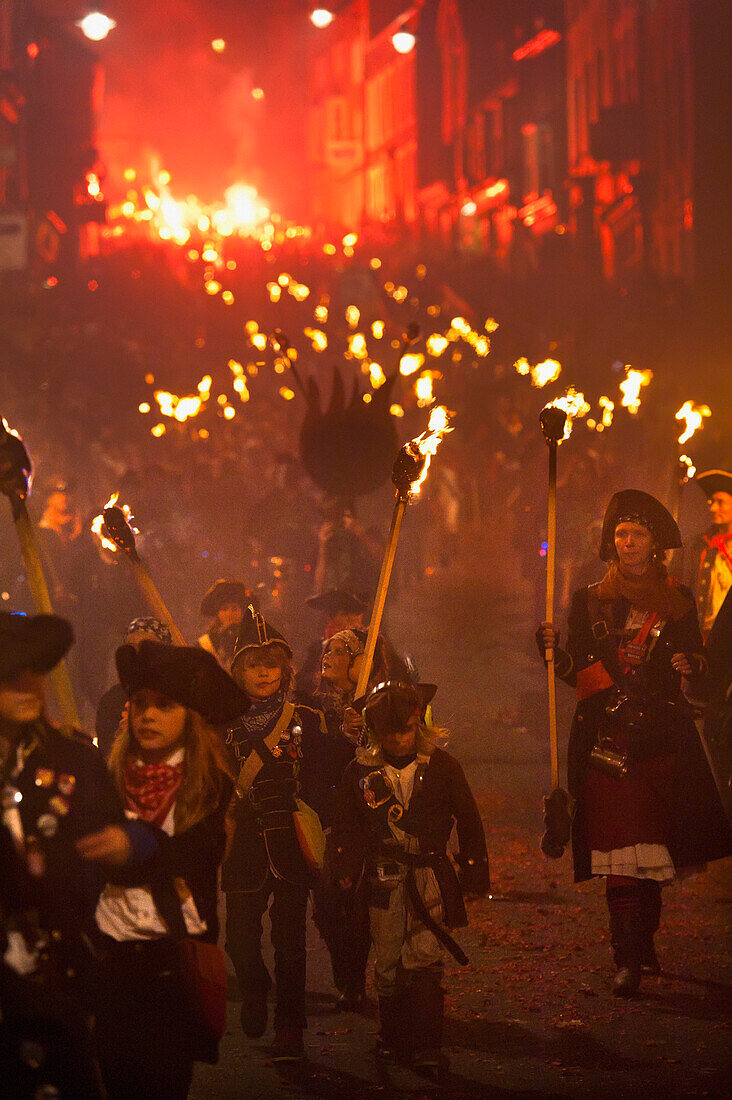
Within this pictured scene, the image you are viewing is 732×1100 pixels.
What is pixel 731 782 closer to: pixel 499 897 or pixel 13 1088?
pixel 499 897

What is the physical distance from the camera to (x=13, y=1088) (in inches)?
141

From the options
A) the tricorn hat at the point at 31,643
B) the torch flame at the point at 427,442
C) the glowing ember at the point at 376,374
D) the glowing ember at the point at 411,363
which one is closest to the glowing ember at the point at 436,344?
the glowing ember at the point at 411,363

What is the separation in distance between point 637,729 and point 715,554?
8.76ft

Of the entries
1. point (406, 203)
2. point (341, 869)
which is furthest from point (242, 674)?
point (406, 203)

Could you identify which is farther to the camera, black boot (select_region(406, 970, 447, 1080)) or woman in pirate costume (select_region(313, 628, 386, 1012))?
woman in pirate costume (select_region(313, 628, 386, 1012))

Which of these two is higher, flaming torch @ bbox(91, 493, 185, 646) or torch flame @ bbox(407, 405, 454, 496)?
torch flame @ bbox(407, 405, 454, 496)

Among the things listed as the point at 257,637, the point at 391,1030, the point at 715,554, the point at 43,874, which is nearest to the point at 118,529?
the point at 257,637

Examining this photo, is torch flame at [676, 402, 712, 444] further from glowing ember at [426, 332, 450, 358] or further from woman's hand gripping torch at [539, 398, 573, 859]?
glowing ember at [426, 332, 450, 358]

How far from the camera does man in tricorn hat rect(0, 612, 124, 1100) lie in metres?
3.58

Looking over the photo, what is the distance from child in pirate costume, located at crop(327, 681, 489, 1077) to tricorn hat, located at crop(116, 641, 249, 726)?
995 millimetres

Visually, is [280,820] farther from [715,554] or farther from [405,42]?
[405,42]

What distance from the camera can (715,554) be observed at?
28.4 ft

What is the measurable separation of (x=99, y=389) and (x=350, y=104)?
88.1 metres

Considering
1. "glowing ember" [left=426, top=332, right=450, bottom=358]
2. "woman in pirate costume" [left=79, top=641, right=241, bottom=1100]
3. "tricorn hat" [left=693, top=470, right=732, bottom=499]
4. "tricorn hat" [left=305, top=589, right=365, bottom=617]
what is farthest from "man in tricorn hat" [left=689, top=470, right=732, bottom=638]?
"glowing ember" [left=426, top=332, right=450, bottom=358]
